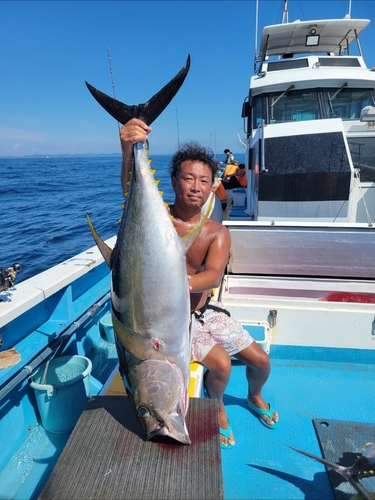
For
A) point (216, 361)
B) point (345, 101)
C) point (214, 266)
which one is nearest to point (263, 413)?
point (216, 361)

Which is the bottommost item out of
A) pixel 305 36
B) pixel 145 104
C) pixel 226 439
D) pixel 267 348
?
pixel 226 439

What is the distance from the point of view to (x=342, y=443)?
85.3 inches

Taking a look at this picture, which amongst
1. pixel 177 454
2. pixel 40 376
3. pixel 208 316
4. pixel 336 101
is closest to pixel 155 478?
pixel 177 454

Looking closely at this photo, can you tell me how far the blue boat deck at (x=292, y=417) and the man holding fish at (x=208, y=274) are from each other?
20 centimetres

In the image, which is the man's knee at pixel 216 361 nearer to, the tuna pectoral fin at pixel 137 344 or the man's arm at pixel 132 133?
the tuna pectoral fin at pixel 137 344

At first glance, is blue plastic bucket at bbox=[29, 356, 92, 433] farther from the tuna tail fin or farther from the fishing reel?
the tuna tail fin

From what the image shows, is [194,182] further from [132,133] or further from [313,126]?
[313,126]

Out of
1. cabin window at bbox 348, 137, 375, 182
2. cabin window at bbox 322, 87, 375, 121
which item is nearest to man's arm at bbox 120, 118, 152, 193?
cabin window at bbox 348, 137, 375, 182

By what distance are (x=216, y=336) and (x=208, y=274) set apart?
1.70 feet

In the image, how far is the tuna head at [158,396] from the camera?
1.29 meters

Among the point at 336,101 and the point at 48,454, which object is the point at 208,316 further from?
the point at 336,101

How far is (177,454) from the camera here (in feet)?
4.60

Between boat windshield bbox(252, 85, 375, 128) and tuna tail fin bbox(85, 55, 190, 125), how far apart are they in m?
4.58

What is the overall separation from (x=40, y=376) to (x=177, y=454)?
53.5 inches
